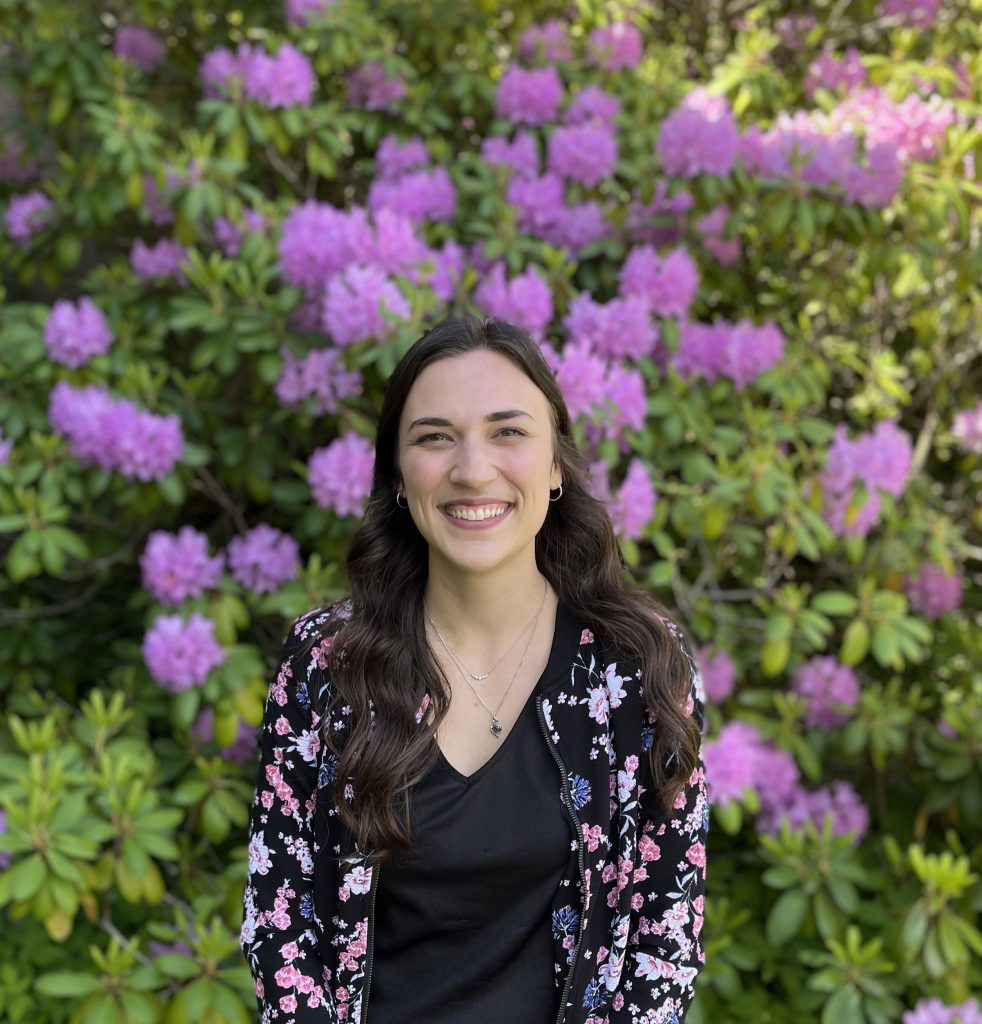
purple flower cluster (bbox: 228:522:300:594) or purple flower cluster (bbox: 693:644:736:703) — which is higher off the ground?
purple flower cluster (bbox: 228:522:300:594)

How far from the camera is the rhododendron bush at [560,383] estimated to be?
243 cm

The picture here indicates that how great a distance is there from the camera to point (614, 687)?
60.0 inches

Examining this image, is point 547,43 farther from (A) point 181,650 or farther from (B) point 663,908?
(B) point 663,908

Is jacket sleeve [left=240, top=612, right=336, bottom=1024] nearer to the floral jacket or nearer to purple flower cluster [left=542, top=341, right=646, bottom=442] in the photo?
the floral jacket

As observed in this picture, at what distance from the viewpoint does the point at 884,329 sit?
3.51 m

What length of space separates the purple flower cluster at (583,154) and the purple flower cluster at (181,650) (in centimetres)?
149

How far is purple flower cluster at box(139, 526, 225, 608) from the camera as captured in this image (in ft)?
8.07

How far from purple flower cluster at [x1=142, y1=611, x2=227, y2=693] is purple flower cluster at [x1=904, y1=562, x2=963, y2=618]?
1.85 meters

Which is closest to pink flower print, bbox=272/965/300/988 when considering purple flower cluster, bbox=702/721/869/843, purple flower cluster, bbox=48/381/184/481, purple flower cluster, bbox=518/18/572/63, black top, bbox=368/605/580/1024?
black top, bbox=368/605/580/1024

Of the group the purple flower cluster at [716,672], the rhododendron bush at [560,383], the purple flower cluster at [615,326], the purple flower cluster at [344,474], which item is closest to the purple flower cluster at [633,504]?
the rhododendron bush at [560,383]

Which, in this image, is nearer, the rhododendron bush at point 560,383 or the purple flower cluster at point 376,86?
the rhododendron bush at point 560,383

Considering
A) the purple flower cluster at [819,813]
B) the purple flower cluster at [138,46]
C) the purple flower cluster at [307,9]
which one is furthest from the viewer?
the purple flower cluster at [138,46]

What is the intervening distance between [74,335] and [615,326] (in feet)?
4.19

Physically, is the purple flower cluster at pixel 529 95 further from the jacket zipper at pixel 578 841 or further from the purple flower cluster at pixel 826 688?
the jacket zipper at pixel 578 841
